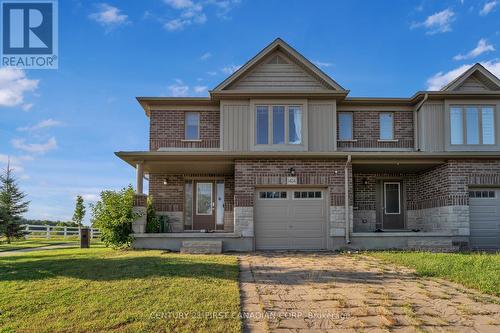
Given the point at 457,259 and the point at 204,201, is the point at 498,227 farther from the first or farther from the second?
the point at 204,201

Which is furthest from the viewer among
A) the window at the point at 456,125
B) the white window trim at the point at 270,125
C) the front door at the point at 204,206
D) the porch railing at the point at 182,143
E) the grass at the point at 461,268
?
the front door at the point at 204,206

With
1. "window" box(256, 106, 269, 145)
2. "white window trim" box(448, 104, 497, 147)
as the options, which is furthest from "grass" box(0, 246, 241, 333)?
"white window trim" box(448, 104, 497, 147)

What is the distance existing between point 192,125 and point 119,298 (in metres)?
11.7

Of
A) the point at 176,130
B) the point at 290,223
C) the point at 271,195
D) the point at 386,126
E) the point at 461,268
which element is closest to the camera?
the point at 461,268

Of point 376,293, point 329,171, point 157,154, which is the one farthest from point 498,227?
point 157,154

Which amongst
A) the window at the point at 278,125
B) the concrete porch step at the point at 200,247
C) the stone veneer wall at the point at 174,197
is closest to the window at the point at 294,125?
the window at the point at 278,125

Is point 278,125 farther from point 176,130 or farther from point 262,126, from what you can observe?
point 176,130

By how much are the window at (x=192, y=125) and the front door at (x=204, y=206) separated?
2.02 m

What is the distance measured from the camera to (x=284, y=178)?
47.6 feet

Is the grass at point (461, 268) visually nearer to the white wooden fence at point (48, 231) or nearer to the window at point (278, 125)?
the window at point (278, 125)

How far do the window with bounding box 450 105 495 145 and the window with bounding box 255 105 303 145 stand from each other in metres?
6.28

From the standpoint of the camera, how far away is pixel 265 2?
13.3 meters

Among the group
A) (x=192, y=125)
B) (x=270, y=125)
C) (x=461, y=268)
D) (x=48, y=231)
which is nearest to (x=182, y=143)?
(x=192, y=125)

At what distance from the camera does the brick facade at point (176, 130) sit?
17.1m
